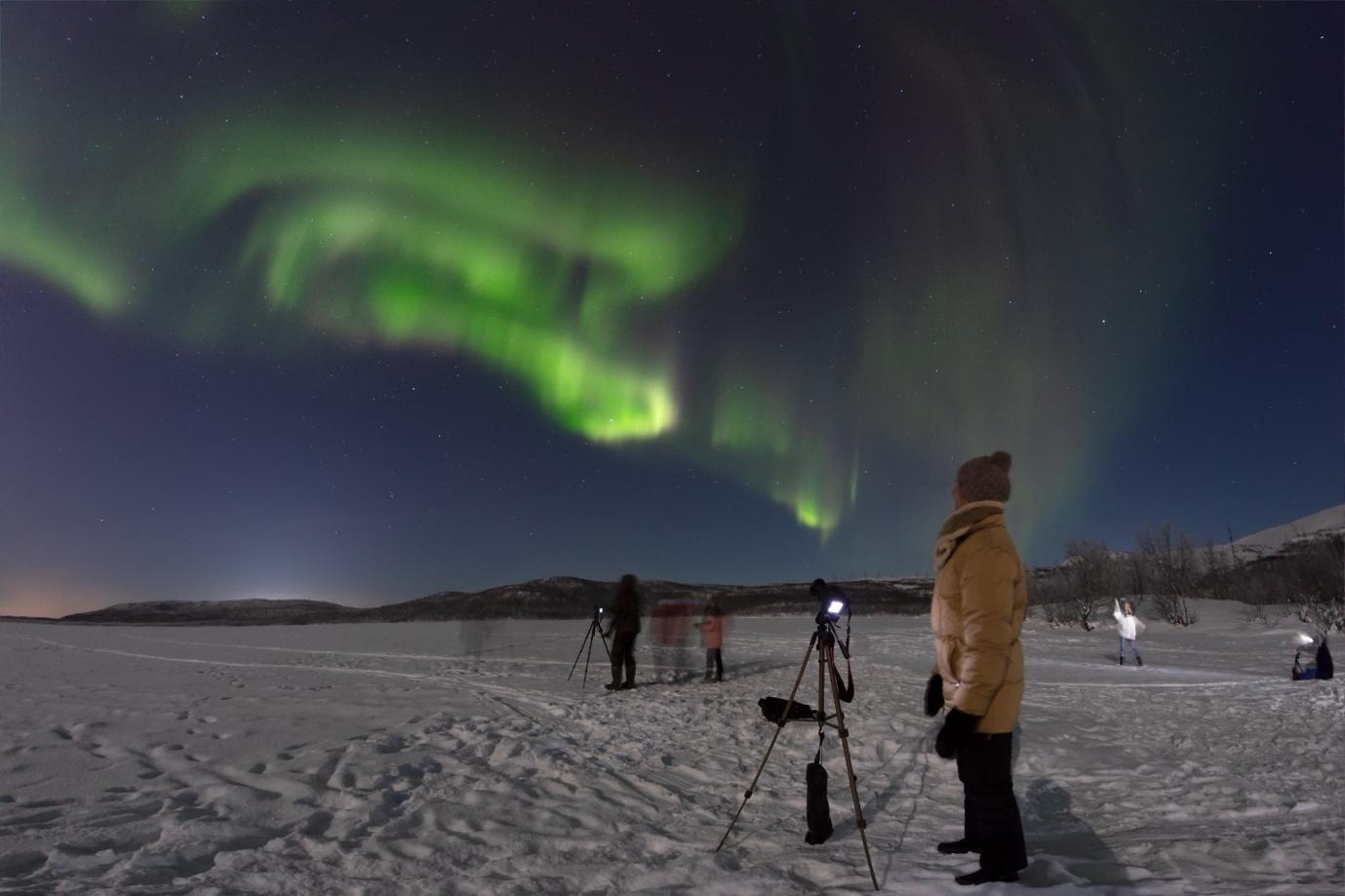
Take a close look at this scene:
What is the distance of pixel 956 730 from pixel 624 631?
33.7 ft

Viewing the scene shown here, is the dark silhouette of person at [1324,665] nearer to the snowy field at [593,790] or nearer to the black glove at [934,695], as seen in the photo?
the snowy field at [593,790]

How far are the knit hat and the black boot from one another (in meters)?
2.27

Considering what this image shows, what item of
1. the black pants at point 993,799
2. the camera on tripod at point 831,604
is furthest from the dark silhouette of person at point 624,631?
the black pants at point 993,799

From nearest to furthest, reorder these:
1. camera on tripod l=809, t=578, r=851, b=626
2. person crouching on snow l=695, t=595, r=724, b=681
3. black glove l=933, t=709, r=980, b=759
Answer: black glove l=933, t=709, r=980, b=759 → camera on tripod l=809, t=578, r=851, b=626 → person crouching on snow l=695, t=595, r=724, b=681

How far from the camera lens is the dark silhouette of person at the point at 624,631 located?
524 inches

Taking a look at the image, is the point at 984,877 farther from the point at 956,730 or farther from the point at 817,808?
the point at 817,808

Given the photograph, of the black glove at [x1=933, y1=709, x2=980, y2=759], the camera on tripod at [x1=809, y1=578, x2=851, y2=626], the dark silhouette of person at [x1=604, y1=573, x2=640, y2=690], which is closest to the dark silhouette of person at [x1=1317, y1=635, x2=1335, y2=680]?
the dark silhouette of person at [x1=604, y1=573, x2=640, y2=690]

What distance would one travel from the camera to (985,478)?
4266 millimetres

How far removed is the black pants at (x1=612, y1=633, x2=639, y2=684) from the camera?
13.4m

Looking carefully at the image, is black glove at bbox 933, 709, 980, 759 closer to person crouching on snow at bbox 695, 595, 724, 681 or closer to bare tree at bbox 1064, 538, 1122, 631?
person crouching on snow at bbox 695, 595, 724, 681

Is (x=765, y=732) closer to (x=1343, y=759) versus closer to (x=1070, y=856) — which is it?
(x=1070, y=856)

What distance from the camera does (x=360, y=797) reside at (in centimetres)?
587

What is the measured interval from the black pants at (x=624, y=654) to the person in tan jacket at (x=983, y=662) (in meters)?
9.72

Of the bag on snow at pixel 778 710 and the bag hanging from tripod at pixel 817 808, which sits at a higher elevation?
the bag on snow at pixel 778 710
